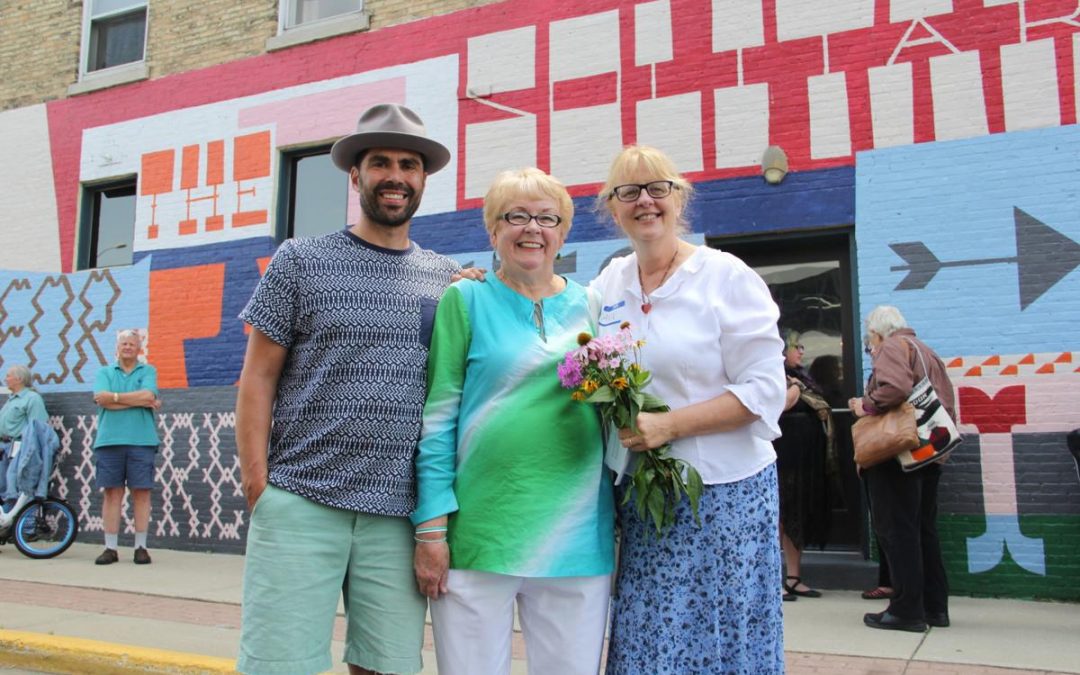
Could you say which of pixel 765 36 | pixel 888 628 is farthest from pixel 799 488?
pixel 765 36

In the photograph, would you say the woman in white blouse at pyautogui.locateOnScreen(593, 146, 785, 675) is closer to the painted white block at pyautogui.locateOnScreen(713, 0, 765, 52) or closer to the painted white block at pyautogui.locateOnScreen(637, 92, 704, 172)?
the painted white block at pyautogui.locateOnScreen(637, 92, 704, 172)

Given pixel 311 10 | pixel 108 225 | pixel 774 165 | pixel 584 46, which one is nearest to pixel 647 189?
pixel 774 165

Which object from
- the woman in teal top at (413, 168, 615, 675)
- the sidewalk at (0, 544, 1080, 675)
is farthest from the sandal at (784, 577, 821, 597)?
the woman in teal top at (413, 168, 615, 675)

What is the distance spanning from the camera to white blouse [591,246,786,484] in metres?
2.54

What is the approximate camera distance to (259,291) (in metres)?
2.79

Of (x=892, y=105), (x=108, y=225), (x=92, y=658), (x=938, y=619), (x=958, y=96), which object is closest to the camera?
(x=92, y=658)

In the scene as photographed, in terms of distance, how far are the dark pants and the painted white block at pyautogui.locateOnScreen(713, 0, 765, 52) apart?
4012 millimetres

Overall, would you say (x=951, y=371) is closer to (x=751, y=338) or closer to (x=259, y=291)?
(x=751, y=338)

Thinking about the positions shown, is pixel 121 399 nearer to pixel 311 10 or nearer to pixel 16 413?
pixel 16 413

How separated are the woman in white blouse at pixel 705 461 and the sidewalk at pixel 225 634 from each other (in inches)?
91.8

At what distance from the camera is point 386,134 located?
2.86 meters

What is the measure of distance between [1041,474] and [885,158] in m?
2.68

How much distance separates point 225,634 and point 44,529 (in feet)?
14.3

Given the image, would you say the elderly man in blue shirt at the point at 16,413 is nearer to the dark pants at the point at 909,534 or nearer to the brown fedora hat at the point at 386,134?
the brown fedora hat at the point at 386,134
